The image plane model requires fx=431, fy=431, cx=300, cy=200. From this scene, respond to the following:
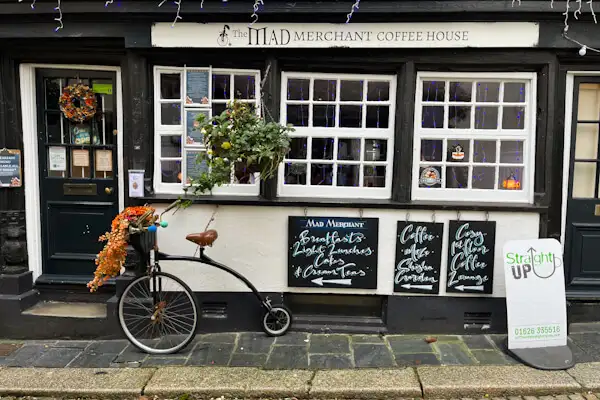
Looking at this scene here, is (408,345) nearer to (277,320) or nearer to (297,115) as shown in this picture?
(277,320)

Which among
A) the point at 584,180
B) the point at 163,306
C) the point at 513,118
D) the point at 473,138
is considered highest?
the point at 513,118

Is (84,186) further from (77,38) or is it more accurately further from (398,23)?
(398,23)

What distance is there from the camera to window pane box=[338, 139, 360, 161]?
15.1ft

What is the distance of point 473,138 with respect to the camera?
14.9 ft

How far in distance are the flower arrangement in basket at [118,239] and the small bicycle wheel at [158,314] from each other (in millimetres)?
321

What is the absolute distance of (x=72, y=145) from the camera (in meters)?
4.78

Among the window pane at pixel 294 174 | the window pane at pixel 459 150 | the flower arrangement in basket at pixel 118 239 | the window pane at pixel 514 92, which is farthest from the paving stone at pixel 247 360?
the window pane at pixel 514 92

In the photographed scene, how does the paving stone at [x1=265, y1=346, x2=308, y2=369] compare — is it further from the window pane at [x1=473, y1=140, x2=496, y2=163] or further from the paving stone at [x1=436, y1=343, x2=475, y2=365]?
the window pane at [x1=473, y1=140, x2=496, y2=163]

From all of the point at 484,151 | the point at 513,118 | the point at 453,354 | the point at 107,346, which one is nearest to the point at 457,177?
the point at 484,151

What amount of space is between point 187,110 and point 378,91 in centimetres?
203

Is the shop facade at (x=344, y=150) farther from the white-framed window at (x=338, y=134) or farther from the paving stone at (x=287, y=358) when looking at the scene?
the paving stone at (x=287, y=358)

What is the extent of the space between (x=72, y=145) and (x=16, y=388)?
2.48m

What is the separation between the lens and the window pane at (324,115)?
4598mm

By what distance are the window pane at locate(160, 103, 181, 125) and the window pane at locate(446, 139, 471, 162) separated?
2911 mm
